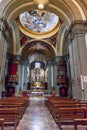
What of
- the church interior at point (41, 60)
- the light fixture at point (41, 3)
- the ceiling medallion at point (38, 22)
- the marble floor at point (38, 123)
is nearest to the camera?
the marble floor at point (38, 123)

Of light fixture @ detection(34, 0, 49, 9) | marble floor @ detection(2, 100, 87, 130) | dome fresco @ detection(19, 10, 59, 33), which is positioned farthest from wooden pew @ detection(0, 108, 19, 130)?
dome fresco @ detection(19, 10, 59, 33)

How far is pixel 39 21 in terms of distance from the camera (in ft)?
53.9

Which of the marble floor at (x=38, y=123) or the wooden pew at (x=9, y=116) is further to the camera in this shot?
the marble floor at (x=38, y=123)

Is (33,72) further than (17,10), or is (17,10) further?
(33,72)

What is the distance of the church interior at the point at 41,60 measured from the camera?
294 cm

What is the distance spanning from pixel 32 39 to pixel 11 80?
556 cm

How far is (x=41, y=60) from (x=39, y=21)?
44.8 ft

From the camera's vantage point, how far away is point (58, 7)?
8.55 metres

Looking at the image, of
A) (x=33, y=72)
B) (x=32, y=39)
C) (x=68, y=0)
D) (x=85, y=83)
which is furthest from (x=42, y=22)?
(x=33, y=72)

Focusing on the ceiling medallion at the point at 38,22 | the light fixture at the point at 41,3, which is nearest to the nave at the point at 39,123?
the light fixture at the point at 41,3

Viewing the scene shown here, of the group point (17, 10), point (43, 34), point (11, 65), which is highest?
point (43, 34)

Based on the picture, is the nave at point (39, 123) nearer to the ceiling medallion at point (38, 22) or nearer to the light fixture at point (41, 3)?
the light fixture at point (41, 3)

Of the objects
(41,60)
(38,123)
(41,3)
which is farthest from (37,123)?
(41,60)

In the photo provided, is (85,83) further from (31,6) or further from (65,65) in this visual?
(65,65)
